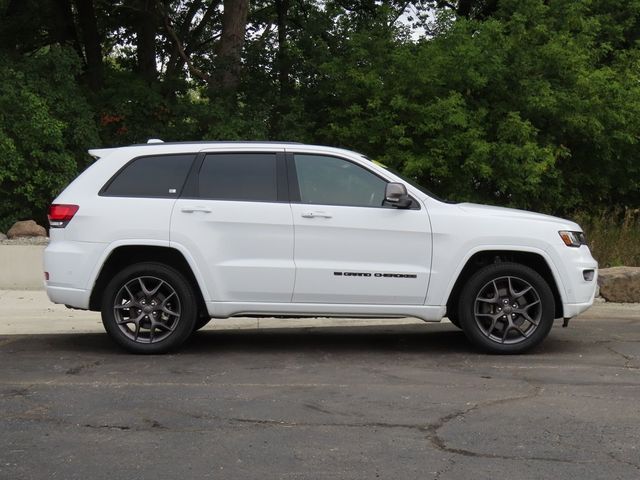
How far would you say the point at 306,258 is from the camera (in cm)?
825

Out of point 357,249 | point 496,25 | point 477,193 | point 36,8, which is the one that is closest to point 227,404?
point 357,249

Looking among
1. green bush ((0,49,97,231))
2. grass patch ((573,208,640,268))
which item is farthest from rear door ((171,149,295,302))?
green bush ((0,49,97,231))

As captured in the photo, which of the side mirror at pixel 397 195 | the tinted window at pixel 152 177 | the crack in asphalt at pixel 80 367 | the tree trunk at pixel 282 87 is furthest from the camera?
the tree trunk at pixel 282 87

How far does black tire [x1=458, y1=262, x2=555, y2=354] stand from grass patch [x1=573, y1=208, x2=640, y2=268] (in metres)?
6.09

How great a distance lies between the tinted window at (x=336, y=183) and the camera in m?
8.38

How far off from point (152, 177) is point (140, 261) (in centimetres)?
77

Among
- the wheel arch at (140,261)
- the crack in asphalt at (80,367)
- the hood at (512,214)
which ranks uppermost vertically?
the hood at (512,214)

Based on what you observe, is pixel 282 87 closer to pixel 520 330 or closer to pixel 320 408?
pixel 520 330

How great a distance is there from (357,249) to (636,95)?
1070 cm

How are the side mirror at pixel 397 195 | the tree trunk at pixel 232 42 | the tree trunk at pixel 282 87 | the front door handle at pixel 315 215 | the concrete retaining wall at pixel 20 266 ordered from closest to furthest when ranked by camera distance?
1. the side mirror at pixel 397 195
2. the front door handle at pixel 315 215
3. the concrete retaining wall at pixel 20 266
4. the tree trunk at pixel 282 87
5. the tree trunk at pixel 232 42

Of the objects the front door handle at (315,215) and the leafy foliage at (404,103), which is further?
the leafy foliage at (404,103)

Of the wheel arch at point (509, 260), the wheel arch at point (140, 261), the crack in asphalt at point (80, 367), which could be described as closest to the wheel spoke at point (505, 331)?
the wheel arch at point (509, 260)

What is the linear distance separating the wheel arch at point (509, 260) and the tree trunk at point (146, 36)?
45.0 feet

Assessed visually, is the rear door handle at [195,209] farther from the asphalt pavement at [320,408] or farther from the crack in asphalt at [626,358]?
the crack in asphalt at [626,358]
